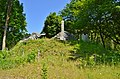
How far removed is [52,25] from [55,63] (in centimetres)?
2427

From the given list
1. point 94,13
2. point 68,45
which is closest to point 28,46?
point 68,45

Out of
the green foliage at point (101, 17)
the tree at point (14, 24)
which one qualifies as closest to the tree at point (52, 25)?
the tree at point (14, 24)

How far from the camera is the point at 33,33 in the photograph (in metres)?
44.1

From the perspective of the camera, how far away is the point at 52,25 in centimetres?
4659

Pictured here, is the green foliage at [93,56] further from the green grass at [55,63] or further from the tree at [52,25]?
the tree at [52,25]

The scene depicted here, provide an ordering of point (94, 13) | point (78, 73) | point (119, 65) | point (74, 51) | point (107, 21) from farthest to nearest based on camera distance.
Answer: point (107, 21) < point (94, 13) < point (74, 51) < point (119, 65) < point (78, 73)

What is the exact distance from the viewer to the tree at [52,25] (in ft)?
149

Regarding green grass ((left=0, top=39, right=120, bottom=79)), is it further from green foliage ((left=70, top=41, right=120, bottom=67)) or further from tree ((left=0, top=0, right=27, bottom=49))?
tree ((left=0, top=0, right=27, bottom=49))

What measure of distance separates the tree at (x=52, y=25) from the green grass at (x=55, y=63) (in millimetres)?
13738

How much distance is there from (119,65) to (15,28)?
25718mm

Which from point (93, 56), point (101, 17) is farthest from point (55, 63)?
point (101, 17)

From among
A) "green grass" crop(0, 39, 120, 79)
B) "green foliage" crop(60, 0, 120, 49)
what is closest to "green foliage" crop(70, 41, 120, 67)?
"green grass" crop(0, 39, 120, 79)

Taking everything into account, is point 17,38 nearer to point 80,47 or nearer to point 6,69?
point 80,47

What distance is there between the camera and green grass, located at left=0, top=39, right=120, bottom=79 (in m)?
17.7
